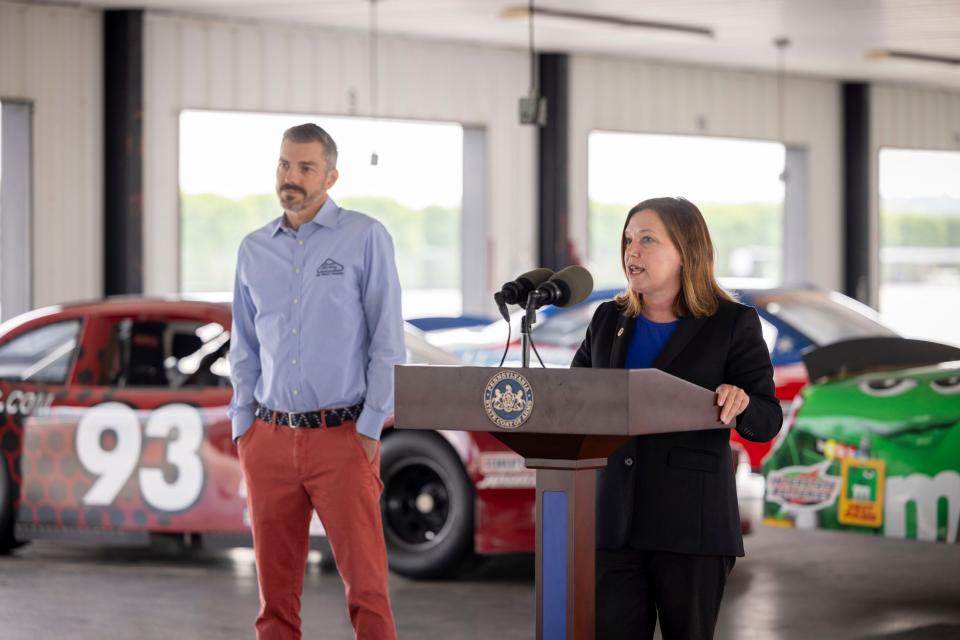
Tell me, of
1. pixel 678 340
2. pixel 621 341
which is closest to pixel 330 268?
pixel 621 341

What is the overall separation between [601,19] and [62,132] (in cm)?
495

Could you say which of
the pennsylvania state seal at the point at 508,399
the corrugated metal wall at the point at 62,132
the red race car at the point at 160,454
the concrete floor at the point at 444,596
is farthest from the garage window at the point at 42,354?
the corrugated metal wall at the point at 62,132

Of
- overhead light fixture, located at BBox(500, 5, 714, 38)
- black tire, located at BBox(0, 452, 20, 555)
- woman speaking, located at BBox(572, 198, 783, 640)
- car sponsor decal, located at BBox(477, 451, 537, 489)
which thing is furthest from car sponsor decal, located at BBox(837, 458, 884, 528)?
overhead light fixture, located at BBox(500, 5, 714, 38)

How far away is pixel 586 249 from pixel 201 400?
980 centimetres

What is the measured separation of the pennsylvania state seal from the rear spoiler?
391cm

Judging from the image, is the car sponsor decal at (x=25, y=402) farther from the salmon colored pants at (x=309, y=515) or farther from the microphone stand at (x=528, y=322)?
the microphone stand at (x=528, y=322)

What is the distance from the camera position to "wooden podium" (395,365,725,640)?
3.12 metres

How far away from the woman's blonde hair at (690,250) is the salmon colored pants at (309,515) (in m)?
1.11

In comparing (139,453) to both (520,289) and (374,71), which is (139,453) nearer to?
(520,289)

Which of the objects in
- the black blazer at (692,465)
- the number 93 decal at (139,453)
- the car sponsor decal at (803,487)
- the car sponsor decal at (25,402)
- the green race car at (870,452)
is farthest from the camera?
the car sponsor decal at (25,402)

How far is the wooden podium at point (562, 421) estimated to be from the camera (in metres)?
3.12

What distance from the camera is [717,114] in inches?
715

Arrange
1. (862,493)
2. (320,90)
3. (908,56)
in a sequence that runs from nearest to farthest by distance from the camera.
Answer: (862,493) < (320,90) < (908,56)

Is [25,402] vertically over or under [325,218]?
under
